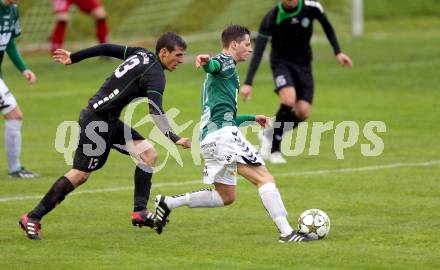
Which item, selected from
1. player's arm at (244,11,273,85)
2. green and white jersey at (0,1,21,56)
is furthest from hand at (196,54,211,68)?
player's arm at (244,11,273,85)

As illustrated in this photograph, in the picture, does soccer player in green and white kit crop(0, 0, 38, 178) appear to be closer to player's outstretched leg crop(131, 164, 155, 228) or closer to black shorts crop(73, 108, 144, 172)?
player's outstretched leg crop(131, 164, 155, 228)

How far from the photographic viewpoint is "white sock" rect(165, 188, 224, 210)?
1199 cm

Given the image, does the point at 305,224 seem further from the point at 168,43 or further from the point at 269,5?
the point at 269,5

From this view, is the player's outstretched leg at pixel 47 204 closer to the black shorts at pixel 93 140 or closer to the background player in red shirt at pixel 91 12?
the black shorts at pixel 93 140

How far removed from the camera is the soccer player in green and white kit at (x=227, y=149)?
11344mm

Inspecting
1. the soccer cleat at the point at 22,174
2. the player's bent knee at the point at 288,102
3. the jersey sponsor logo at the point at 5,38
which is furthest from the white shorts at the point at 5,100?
the player's bent knee at the point at 288,102

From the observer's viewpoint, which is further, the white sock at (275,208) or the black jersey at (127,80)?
the black jersey at (127,80)

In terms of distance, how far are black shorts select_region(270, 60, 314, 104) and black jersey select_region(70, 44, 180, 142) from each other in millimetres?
5885

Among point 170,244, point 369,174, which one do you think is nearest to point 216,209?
point 170,244

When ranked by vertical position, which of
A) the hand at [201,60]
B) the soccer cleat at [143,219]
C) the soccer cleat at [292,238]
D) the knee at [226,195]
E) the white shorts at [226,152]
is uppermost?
the hand at [201,60]

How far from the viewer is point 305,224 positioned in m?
11.4

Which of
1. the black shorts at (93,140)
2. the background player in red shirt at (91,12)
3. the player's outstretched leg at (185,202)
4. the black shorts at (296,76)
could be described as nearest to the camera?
the black shorts at (93,140)

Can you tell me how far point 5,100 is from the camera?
53.3 ft

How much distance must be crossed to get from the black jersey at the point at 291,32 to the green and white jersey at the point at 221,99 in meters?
5.59
